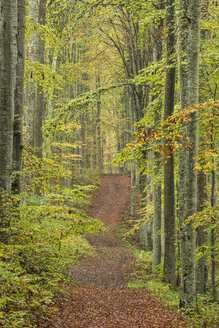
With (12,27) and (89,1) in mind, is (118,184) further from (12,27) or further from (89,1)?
(12,27)

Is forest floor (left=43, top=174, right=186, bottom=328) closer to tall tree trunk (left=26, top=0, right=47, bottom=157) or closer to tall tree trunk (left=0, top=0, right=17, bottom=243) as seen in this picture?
tall tree trunk (left=0, top=0, right=17, bottom=243)

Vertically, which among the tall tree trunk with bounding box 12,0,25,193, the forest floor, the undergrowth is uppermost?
the tall tree trunk with bounding box 12,0,25,193

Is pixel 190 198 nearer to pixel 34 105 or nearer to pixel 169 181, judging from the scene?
pixel 169 181

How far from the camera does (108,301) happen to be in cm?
755

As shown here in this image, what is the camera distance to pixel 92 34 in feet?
41.3

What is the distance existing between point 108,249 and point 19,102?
40.2 feet

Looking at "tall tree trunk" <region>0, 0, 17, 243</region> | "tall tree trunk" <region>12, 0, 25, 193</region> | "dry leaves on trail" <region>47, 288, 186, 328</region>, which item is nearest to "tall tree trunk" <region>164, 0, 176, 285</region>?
"dry leaves on trail" <region>47, 288, 186, 328</region>

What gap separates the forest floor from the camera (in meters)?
5.77

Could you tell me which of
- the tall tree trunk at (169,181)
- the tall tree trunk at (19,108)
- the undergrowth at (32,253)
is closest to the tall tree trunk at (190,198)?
the tall tree trunk at (169,181)

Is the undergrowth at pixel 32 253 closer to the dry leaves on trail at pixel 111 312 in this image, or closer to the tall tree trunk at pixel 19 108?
the tall tree trunk at pixel 19 108

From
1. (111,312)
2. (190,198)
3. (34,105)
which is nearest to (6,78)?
(190,198)

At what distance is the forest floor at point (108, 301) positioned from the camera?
5770 millimetres

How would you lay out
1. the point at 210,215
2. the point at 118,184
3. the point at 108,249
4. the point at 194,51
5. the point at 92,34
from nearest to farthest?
the point at 210,215 → the point at 194,51 → the point at 92,34 → the point at 108,249 → the point at 118,184

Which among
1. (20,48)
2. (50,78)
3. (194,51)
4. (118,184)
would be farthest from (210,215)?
(118,184)
